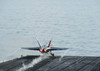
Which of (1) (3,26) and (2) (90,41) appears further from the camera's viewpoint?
(1) (3,26)

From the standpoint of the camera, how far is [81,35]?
148375 millimetres

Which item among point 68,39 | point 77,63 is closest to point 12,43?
point 68,39

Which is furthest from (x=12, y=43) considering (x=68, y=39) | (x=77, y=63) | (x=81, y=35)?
(x=77, y=63)

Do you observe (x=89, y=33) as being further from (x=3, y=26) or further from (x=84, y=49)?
(x=3, y=26)

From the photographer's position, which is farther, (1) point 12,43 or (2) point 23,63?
(1) point 12,43

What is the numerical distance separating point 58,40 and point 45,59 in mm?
76239

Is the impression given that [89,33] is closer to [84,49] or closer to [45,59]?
[84,49]

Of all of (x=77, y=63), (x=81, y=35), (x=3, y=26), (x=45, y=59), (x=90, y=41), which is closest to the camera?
(x=77, y=63)

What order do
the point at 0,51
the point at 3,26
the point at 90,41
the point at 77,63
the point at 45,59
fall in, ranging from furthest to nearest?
1. the point at 3,26
2. the point at 90,41
3. the point at 0,51
4. the point at 45,59
5. the point at 77,63

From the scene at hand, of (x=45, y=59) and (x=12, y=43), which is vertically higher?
(x=45, y=59)

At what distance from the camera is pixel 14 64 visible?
53.9 metres

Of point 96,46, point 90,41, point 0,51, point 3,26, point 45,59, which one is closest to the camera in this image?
point 45,59

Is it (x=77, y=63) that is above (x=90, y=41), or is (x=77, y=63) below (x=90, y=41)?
above

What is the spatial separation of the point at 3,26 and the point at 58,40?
200 feet
